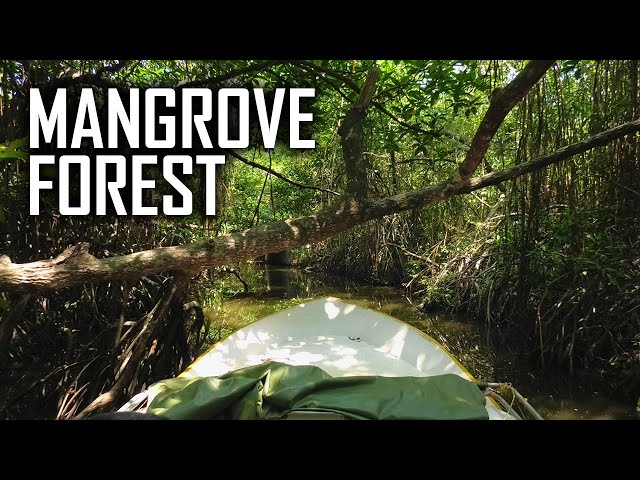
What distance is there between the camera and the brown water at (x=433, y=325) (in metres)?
3.56

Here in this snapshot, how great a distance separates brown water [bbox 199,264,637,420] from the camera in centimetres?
356

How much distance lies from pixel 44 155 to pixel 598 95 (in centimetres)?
499

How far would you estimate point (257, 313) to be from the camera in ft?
22.2

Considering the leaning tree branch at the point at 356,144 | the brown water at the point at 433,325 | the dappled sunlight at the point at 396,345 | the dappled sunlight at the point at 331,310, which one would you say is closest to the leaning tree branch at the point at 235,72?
the leaning tree branch at the point at 356,144

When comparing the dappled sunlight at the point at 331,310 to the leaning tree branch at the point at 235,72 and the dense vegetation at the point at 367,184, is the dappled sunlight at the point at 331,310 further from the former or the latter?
the leaning tree branch at the point at 235,72

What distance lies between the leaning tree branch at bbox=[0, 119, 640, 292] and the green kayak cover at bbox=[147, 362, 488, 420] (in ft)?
2.41

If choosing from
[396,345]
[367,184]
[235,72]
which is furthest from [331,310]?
[235,72]

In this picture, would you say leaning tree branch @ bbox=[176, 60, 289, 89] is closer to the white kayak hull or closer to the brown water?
the white kayak hull

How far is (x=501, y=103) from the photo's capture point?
278 cm

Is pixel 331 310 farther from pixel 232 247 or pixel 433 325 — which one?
pixel 433 325

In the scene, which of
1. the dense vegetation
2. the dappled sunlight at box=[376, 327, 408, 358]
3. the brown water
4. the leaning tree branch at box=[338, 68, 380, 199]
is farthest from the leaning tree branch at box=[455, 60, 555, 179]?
the brown water

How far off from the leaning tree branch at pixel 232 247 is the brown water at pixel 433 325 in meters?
2.00

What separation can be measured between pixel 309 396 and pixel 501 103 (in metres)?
2.17

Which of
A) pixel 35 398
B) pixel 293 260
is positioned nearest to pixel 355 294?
pixel 293 260
